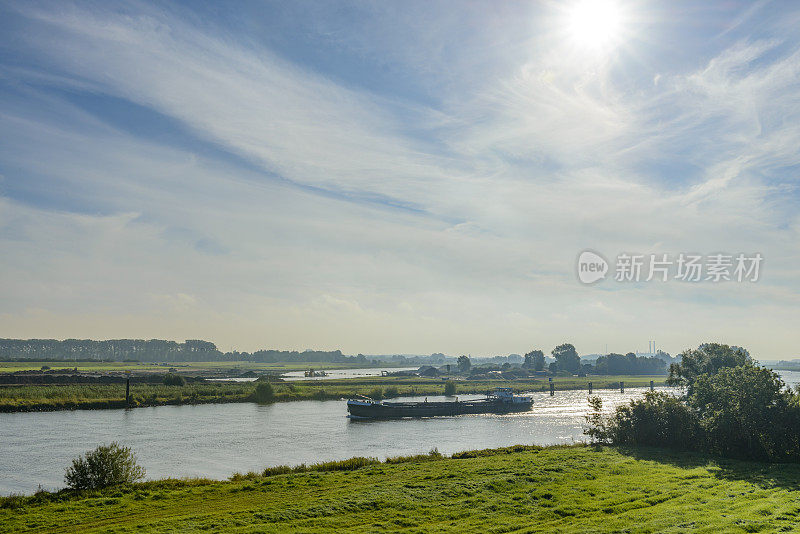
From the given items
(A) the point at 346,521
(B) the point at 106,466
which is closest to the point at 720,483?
(A) the point at 346,521

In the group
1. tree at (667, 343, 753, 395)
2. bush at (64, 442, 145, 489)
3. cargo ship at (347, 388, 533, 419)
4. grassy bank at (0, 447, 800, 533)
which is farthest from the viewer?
cargo ship at (347, 388, 533, 419)

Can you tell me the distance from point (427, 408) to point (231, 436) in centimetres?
4773

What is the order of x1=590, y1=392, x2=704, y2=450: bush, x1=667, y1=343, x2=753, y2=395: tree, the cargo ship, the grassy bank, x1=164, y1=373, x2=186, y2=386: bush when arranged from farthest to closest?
x1=164, y1=373, x2=186, y2=386: bush, the cargo ship, x1=667, y1=343, x2=753, y2=395: tree, x1=590, y1=392, x2=704, y2=450: bush, the grassy bank

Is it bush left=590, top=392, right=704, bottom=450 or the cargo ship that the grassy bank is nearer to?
bush left=590, top=392, right=704, bottom=450

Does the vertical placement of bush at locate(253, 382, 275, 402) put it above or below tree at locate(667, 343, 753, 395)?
below

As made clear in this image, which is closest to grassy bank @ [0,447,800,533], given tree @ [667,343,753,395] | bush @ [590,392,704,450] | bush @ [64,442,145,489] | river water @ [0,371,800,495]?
bush @ [64,442,145,489]

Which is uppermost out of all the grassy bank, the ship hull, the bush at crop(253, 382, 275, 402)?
the grassy bank

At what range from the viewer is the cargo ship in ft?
322

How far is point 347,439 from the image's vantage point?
69.1 meters

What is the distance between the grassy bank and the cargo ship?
61.1 m

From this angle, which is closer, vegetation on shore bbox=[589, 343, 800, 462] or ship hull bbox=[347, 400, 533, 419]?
vegetation on shore bbox=[589, 343, 800, 462]

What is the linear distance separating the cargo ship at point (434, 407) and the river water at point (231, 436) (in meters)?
3.69

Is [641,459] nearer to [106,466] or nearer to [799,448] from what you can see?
[799,448]

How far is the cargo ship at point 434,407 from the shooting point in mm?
98125
